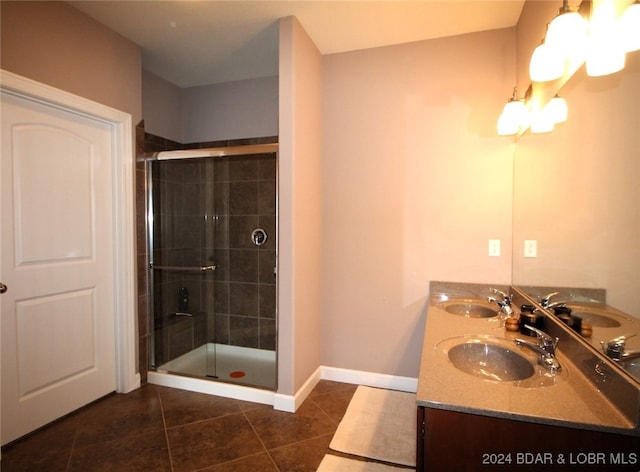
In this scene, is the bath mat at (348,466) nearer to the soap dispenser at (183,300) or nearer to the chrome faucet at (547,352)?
the chrome faucet at (547,352)

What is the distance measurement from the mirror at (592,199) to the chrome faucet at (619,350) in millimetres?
16

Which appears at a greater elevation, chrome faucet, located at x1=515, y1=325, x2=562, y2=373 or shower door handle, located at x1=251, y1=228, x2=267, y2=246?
shower door handle, located at x1=251, y1=228, x2=267, y2=246

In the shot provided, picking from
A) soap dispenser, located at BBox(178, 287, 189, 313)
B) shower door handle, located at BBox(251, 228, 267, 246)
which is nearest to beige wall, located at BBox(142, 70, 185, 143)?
shower door handle, located at BBox(251, 228, 267, 246)

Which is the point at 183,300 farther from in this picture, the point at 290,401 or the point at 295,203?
the point at 295,203

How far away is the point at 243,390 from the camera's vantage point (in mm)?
2455

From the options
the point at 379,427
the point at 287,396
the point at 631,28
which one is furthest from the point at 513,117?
the point at 287,396

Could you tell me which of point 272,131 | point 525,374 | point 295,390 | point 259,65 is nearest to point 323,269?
point 295,390

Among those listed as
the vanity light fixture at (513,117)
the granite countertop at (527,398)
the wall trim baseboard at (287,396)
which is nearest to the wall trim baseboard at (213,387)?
the wall trim baseboard at (287,396)

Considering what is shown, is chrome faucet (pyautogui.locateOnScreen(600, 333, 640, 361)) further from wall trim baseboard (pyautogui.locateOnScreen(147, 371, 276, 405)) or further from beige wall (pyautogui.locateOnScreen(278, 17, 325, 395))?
wall trim baseboard (pyautogui.locateOnScreen(147, 371, 276, 405))

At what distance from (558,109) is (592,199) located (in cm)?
54

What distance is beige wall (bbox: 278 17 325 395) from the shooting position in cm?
224

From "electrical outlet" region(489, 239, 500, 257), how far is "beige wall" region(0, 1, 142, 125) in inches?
112

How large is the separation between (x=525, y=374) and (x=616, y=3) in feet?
4.59

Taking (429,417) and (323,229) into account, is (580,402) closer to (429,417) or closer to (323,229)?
(429,417)
